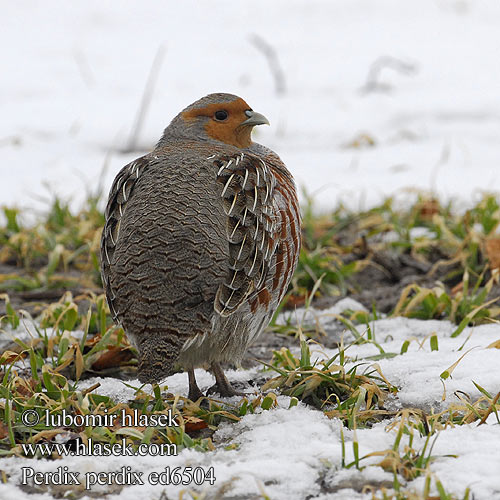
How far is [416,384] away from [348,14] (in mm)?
9274

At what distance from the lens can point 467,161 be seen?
7637 mm

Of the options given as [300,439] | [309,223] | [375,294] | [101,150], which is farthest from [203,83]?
[300,439]

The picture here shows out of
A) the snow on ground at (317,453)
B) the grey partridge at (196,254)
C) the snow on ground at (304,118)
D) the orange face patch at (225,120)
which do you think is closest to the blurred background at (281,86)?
the snow on ground at (304,118)

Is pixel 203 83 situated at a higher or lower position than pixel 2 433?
higher

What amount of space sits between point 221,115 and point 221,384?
1.48 m

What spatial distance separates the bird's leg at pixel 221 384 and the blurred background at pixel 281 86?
10.1 ft

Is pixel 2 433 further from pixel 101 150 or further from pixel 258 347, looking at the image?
pixel 101 150

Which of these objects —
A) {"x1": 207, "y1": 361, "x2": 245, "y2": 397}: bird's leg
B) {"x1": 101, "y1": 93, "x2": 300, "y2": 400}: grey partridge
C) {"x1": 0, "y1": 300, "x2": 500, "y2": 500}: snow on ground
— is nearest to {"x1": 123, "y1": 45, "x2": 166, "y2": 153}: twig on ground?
{"x1": 101, "y1": 93, "x2": 300, "y2": 400}: grey partridge

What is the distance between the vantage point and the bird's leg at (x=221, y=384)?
3541mm

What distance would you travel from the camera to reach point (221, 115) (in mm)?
4230

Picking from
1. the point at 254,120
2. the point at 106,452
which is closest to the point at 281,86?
the point at 254,120

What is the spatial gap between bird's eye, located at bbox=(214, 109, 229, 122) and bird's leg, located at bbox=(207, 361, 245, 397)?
1.40 meters

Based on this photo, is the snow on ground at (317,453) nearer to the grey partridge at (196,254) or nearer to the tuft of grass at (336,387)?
the tuft of grass at (336,387)

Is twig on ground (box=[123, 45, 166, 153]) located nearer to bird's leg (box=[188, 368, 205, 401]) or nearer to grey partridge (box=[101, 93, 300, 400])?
grey partridge (box=[101, 93, 300, 400])
